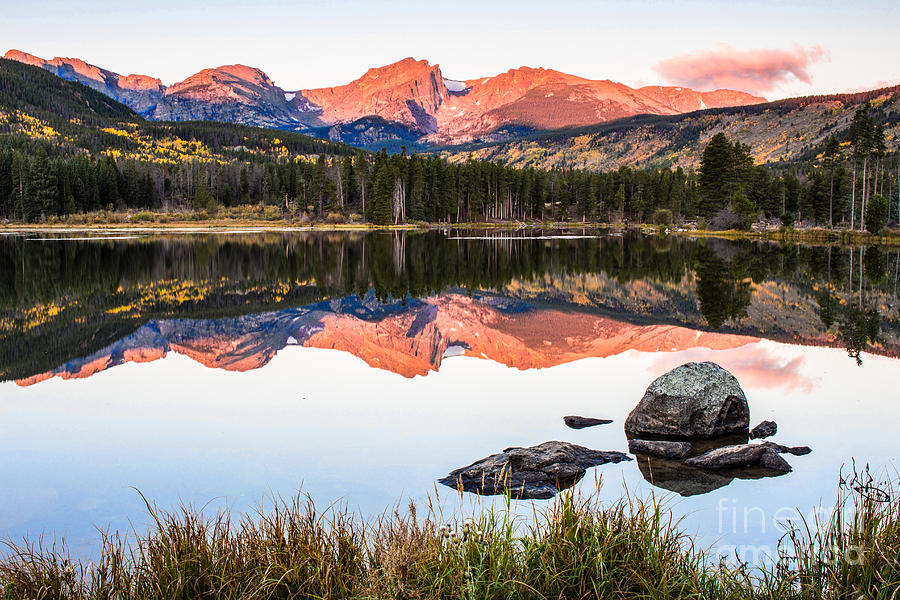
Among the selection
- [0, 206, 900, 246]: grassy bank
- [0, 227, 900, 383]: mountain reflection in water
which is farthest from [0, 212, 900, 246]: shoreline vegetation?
[0, 227, 900, 383]: mountain reflection in water

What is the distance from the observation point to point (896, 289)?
88.4ft

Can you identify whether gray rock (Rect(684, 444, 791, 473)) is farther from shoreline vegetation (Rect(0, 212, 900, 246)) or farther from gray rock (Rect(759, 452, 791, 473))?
shoreline vegetation (Rect(0, 212, 900, 246))

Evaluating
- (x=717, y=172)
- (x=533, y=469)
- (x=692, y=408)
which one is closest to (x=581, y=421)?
(x=692, y=408)

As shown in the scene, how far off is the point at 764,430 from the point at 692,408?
1205mm

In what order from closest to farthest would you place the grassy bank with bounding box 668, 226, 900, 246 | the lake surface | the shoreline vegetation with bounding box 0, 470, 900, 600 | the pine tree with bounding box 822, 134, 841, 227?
the shoreline vegetation with bounding box 0, 470, 900, 600
the lake surface
the grassy bank with bounding box 668, 226, 900, 246
the pine tree with bounding box 822, 134, 841, 227

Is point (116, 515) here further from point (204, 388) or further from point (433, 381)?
point (433, 381)

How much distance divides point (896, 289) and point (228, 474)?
28.8 meters

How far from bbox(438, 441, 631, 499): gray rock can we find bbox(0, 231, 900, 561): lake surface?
24cm

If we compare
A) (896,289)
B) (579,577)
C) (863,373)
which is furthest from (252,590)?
(896,289)

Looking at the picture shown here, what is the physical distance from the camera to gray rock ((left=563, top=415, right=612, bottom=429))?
10.5 meters

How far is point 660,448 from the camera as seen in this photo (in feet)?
30.5

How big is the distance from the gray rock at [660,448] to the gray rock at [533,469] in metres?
0.38

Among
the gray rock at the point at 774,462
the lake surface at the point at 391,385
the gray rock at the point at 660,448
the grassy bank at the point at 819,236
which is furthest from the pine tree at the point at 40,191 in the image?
the gray rock at the point at 774,462

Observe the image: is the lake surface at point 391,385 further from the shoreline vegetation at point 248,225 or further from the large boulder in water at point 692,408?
the shoreline vegetation at point 248,225
